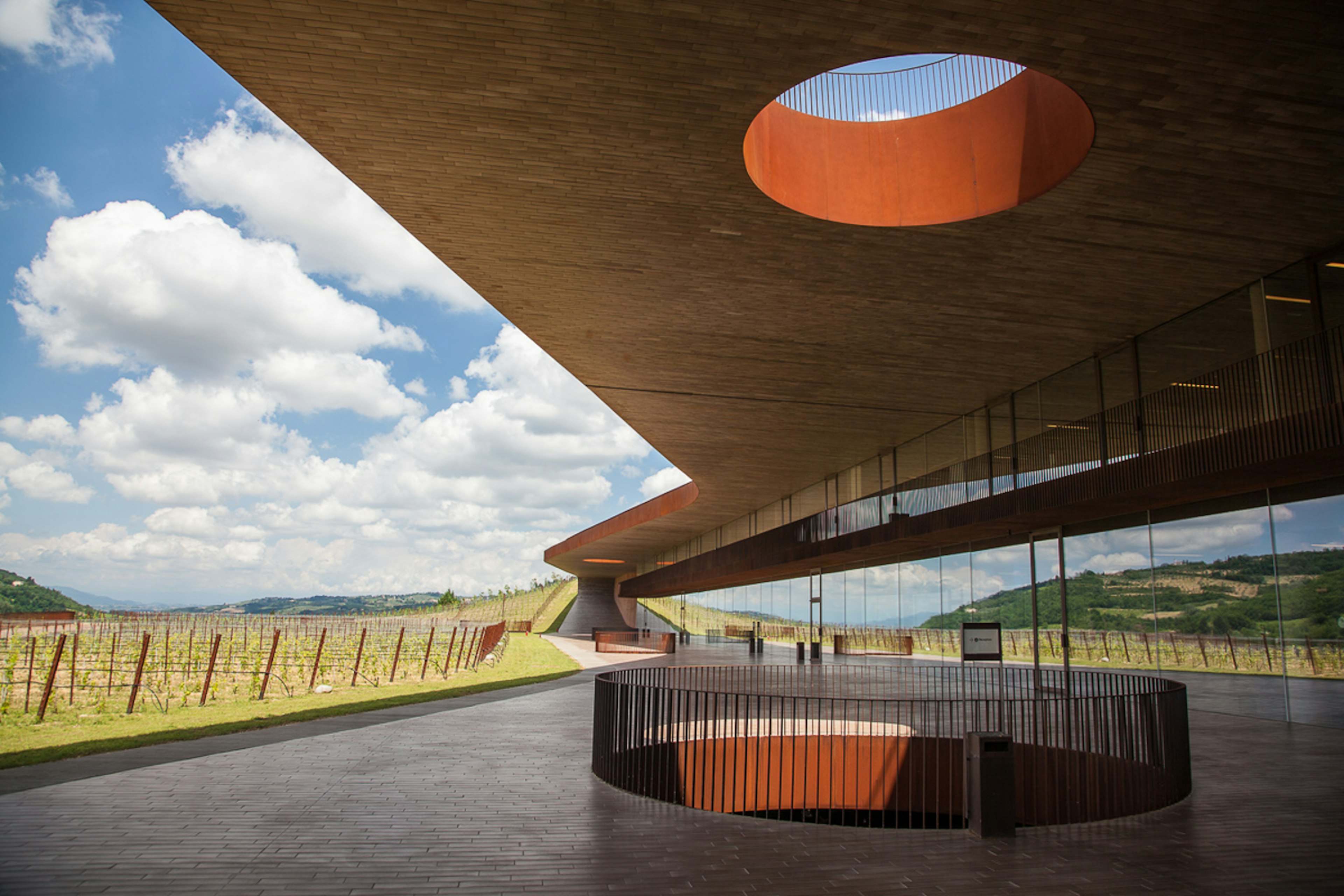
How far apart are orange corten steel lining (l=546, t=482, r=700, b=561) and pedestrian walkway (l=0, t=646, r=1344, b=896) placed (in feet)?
72.0

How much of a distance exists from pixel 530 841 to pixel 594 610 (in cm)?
6166

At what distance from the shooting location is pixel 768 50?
21.4ft

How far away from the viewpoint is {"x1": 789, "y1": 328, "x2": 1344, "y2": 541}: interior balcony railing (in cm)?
1002

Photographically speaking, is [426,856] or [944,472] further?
[944,472]

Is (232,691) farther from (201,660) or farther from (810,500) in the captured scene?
(810,500)

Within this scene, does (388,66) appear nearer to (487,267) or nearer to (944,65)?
(487,267)

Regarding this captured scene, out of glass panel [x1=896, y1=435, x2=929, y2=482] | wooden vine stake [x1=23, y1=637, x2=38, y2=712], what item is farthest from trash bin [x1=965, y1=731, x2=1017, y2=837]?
glass panel [x1=896, y1=435, x2=929, y2=482]

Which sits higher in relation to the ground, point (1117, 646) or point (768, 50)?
point (768, 50)

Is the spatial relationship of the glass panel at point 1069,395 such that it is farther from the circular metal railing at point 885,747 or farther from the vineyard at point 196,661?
the vineyard at point 196,661

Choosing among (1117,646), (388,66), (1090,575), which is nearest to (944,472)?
(1090,575)

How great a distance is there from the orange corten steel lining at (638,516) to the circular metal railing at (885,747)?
15.7 metres

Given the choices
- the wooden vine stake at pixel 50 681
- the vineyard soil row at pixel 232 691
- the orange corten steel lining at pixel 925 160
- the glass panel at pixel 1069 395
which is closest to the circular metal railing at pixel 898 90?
the orange corten steel lining at pixel 925 160

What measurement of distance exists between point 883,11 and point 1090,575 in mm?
13374

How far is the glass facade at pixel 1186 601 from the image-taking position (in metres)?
11.8
